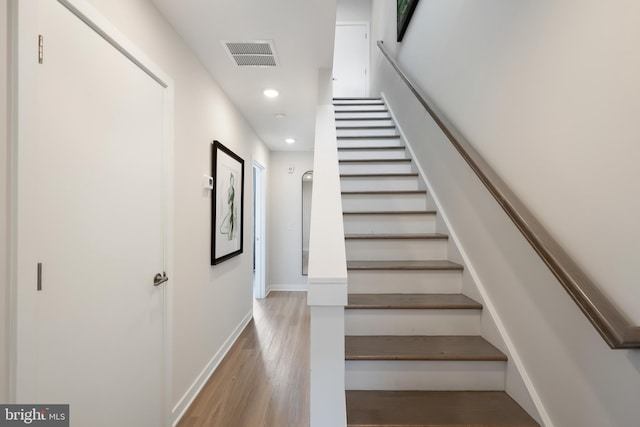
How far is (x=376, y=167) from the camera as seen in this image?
111 inches

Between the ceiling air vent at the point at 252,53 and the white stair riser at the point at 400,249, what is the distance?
143cm

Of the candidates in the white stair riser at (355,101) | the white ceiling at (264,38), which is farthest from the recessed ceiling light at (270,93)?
the white stair riser at (355,101)

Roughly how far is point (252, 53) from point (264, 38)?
8.4 inches

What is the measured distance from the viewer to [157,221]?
1.68 meters

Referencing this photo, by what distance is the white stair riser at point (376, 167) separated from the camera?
2.79m

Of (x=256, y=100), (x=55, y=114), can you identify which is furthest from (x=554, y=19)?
(x=256, y=100)

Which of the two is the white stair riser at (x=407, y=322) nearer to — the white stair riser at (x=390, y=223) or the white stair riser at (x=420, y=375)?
the white stair riser at (x=420, y=375)

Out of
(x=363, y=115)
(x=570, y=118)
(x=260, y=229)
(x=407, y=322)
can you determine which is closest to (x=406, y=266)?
(x=407, y=322)

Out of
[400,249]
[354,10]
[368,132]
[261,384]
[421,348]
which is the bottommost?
[261,384]

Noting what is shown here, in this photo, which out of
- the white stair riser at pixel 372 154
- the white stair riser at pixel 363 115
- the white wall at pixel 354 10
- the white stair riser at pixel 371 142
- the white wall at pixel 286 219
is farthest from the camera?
the white wall at pixel 354 10

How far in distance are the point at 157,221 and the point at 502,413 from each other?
1893 millimetres

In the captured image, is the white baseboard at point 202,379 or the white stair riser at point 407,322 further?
the white baseboard at point 202,379

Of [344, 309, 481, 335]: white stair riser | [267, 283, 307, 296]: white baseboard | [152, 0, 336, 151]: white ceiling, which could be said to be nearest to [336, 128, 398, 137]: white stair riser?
[152, 0, 336, 151]: white ceiling

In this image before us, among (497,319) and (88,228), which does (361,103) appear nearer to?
(497,319)
